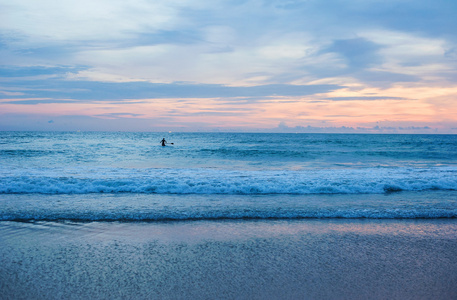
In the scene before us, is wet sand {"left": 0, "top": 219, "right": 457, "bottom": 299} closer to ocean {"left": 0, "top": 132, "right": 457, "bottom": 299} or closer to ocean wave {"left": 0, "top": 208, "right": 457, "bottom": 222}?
ocean {"left": 0, "top": 132, "right": 457, "bottom": 299}

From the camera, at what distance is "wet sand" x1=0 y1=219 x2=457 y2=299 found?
3.89 meters

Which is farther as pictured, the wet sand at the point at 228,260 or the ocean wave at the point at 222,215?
the ocean wave at the point at 222,215

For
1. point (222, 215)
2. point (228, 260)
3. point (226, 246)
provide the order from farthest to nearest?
point (222, 215)
point (226, 246)
point (228, 260)

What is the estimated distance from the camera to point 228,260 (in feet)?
15.6

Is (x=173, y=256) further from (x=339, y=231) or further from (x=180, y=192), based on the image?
(x=180, y=192)

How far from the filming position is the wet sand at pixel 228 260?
3.89 metres

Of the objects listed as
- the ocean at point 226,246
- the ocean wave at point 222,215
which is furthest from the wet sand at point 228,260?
the ocean wave at point 222,215

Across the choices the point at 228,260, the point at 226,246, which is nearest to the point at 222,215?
the point at 226,246

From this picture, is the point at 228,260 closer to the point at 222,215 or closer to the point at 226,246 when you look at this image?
the point at 226,246

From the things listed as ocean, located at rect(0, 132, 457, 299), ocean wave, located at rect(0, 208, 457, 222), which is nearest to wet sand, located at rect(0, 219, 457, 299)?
ocean, located at rect(0, 132, 457, 299)

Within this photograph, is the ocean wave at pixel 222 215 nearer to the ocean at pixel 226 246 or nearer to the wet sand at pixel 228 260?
the ocean at pixel 226 246

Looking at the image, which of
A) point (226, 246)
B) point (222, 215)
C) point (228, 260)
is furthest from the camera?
point (222, 215)

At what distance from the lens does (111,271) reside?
14.4 ft

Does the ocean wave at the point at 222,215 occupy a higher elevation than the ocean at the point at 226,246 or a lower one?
higher
